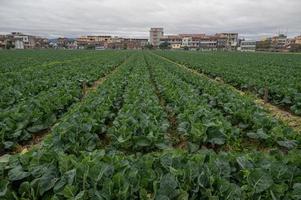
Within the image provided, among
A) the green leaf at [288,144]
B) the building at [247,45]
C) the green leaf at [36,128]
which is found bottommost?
the building at [247,45]

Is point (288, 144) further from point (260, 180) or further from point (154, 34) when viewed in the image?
point (154, 34)

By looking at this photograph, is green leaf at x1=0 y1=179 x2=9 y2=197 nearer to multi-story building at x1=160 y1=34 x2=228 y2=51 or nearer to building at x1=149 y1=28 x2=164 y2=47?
multi-story building at x1=160 y1=34 x2=228 y2=51

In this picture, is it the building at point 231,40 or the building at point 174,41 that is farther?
the building at point 174,41

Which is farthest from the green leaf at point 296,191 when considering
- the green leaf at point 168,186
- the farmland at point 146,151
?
the green leaf at point 168,186

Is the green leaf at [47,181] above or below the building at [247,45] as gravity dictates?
above

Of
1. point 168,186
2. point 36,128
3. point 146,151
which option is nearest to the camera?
point 168,186

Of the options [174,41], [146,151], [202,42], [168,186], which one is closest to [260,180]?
[168,186]

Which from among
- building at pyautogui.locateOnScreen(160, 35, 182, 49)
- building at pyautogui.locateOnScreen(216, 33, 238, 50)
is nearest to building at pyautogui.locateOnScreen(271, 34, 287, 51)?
building at pyautogui.locateOnScreen(216, 33, 238, 50)

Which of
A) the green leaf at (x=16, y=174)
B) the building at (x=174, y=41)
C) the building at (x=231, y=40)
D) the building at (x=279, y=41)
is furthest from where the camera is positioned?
the building at (x=174, y=41)

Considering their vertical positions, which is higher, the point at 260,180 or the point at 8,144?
the point at 260,180

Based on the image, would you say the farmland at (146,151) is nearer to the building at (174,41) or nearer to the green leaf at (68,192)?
the green leaf at (68,192)

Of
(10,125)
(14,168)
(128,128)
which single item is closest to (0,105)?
(10,125)

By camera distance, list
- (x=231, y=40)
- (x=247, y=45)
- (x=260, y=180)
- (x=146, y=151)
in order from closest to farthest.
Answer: (x=260, y=180) < (x=146, y=151) < (x=247, y=45) < (x=231, y=40)

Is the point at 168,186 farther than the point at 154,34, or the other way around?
the point at 154,34
